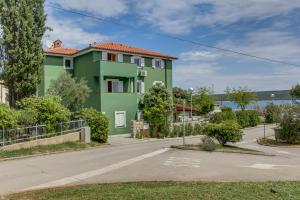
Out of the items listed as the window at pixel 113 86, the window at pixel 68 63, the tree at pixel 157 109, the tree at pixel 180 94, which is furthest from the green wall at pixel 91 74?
the tree at pixel 180 94

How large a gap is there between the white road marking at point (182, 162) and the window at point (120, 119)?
19738 millimetres

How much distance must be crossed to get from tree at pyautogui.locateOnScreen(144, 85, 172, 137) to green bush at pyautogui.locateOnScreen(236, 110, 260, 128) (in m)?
14.3

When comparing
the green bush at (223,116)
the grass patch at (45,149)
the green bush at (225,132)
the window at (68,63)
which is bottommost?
the grass patch at (45,149)

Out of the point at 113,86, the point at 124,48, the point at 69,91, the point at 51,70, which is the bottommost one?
the point at 69,91

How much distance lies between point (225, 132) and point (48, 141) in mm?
11697

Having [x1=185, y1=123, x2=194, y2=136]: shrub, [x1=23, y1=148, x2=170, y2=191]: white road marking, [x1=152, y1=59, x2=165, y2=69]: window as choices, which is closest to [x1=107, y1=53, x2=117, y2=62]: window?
[x1=152, y1=59, x2=165, y2=69]: window

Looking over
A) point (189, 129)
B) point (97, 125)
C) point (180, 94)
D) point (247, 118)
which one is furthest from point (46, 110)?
point (180, 94)

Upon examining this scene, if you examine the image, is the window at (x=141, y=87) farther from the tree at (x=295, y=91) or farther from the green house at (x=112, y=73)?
the tree at (x=295, y=91)

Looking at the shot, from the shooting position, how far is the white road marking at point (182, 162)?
1622cm

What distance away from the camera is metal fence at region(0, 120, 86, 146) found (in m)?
22.9

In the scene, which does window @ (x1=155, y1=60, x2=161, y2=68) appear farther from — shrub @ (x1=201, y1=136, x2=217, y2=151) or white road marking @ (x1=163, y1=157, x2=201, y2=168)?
white road marking @ (x1=163, y1=157, x2=201, y2=168)

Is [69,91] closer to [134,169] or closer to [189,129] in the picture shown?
[189,129]

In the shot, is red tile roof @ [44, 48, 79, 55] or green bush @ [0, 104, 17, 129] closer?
green bush @ [0, 104, 17, 129]

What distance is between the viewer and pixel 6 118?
74.3 feet
